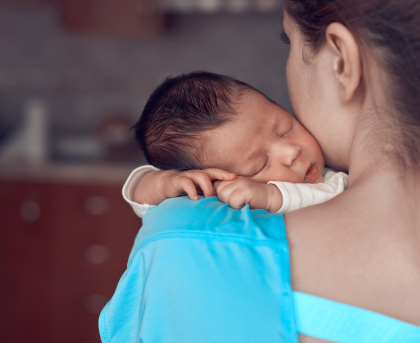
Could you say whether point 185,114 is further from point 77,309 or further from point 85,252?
point 77,309

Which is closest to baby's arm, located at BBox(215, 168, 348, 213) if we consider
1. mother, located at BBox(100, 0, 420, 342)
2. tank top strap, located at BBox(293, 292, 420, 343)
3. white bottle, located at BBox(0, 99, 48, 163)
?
mother, located at BBox(100, 0, 420, 342)

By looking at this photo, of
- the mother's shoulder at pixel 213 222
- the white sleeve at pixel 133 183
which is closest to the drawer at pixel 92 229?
the white sleeve at pixel 133 183

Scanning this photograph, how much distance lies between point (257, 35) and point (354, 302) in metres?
2.40

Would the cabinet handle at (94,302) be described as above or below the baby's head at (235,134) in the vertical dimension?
below

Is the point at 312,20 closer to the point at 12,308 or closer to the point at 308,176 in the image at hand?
the point at 308,176

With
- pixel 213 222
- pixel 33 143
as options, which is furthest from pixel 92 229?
pixel 213 222

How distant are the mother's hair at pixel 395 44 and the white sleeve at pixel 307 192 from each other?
0.21 meters

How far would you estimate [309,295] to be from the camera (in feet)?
1.77

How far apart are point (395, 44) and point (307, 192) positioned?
321mm

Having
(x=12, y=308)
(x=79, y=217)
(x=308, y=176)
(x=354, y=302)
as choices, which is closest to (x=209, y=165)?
(x=308, y=176)

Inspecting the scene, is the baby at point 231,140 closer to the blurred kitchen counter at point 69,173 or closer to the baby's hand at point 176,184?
the baby's hand at point 176,184

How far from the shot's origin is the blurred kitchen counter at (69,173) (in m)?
2.15

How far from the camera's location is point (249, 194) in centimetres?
70

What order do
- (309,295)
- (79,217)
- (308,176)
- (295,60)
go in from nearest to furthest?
(309,295), (295,60), (308,176), (79,217)
